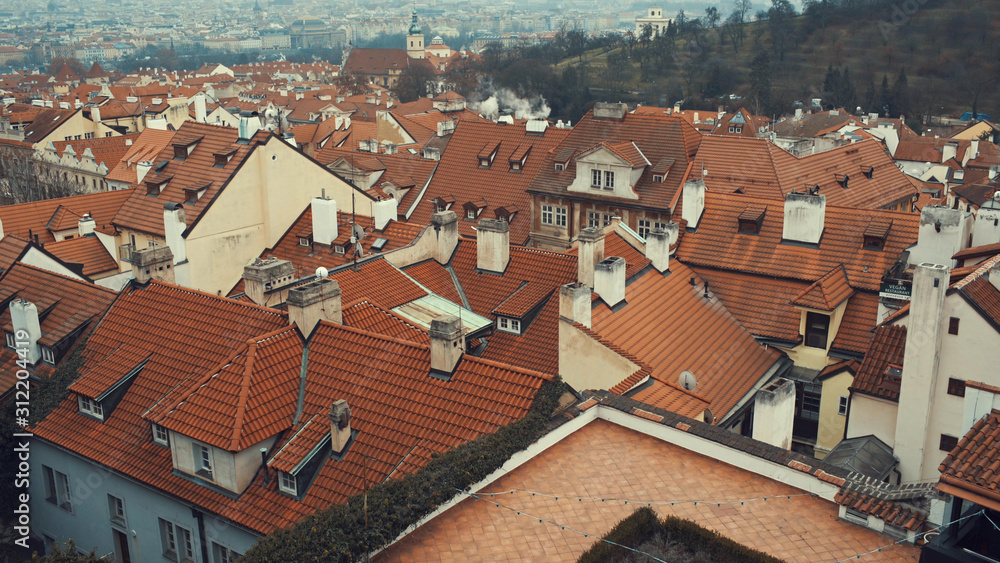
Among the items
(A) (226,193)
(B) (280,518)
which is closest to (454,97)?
(A) (226,193)

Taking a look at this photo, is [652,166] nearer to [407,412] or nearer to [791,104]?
[407,412]

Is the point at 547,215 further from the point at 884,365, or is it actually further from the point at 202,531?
the point at 202,531

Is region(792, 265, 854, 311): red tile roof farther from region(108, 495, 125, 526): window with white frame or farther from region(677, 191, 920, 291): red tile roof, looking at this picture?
region(108, 495, 125, 526): window with white frame

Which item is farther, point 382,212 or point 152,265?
point 382,212

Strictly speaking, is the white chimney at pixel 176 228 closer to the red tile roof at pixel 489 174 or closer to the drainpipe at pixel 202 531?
the drainpipe at pixel 202 531

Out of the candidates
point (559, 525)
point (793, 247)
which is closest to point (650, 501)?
point (559, 525)

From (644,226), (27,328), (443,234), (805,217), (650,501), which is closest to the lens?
(650,501)

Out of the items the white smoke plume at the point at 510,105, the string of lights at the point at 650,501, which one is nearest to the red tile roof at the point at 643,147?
the string of lights at the point at 650,501
